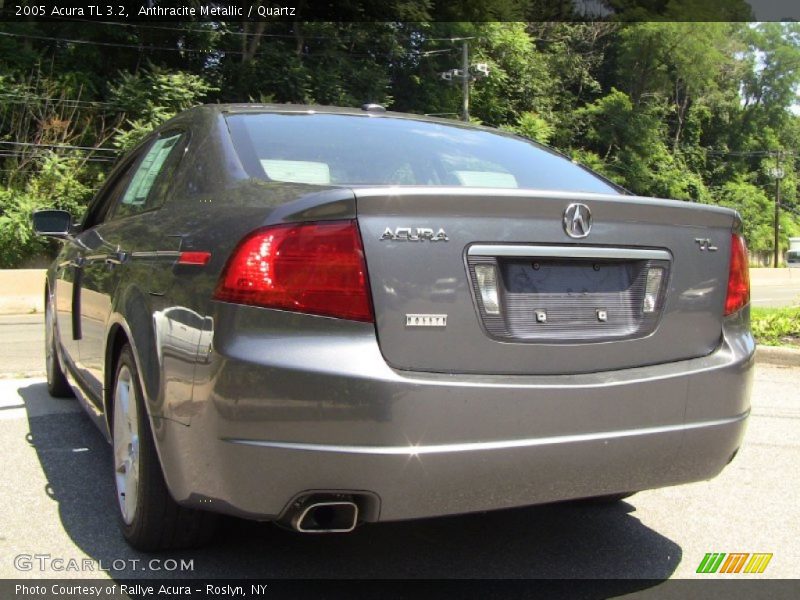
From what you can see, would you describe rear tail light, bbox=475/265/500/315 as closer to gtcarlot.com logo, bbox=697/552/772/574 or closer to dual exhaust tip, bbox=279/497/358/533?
dual exhaust tip, bbox=279/497/358/533

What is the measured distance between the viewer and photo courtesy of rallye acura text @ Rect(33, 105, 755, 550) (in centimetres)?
215

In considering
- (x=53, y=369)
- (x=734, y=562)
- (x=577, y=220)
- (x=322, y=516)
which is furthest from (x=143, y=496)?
(x=53, y=369)

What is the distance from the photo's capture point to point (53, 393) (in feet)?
17.9

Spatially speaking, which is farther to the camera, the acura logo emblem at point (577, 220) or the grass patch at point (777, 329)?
the grass patch at point (777, 329)

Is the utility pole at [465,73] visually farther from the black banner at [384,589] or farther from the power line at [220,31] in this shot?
the black banner at [384,589]

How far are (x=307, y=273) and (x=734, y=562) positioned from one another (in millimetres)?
1935

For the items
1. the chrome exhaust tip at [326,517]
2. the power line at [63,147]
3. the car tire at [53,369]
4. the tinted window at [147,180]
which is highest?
the tinted window at [147,180]

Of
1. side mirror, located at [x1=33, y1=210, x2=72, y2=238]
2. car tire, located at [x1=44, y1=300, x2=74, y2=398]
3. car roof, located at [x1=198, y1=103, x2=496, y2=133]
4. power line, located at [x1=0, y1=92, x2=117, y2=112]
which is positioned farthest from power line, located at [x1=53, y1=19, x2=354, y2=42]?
car roof, located at [x1=198, y1=103, x2=496, y2=133]

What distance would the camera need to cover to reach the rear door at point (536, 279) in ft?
7.26

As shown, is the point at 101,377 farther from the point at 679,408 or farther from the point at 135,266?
the point at 679,408

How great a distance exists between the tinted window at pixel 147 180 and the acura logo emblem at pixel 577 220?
1.61 m

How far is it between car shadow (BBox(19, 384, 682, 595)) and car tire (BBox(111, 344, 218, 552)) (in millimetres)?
78

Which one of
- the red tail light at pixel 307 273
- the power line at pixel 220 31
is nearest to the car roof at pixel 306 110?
the red tail light at pixel 307 273

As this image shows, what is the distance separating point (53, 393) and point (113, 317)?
2790mm
